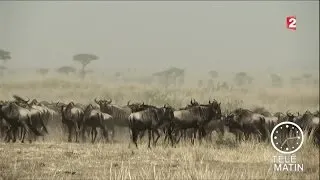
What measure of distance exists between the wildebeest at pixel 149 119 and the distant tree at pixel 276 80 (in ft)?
3.88

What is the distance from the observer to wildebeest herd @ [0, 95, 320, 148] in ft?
17.6

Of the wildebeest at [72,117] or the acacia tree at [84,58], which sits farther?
the wildebeest at [72,117]

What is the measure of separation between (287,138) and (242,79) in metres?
0.81

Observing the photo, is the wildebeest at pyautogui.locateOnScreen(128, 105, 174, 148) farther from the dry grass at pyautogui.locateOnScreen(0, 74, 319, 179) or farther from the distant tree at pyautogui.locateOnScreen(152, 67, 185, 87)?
the distant tree at pyautogui.locateOnScreen(152, 67, 185, 87)

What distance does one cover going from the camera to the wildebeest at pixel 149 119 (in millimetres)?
5617

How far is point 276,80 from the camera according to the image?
221 inches

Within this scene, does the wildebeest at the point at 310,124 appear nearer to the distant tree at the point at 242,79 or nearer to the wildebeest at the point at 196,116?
the distant tree at the point at 242,79

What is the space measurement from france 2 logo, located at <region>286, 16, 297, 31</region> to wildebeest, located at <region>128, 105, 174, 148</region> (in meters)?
1.59

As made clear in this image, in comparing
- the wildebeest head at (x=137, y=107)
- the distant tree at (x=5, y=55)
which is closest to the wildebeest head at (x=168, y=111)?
the wildebeest head at (x=137, y=107)

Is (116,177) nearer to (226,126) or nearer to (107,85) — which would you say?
(107,85)

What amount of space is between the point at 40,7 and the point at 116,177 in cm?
185

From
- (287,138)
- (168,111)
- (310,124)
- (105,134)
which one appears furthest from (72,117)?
(310,124)

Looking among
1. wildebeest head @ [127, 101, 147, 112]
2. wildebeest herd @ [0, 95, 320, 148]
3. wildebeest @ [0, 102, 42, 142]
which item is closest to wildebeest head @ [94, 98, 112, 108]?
wildebeest herd @ [0, 95, 320, 148]

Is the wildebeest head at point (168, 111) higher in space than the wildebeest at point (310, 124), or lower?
higher
